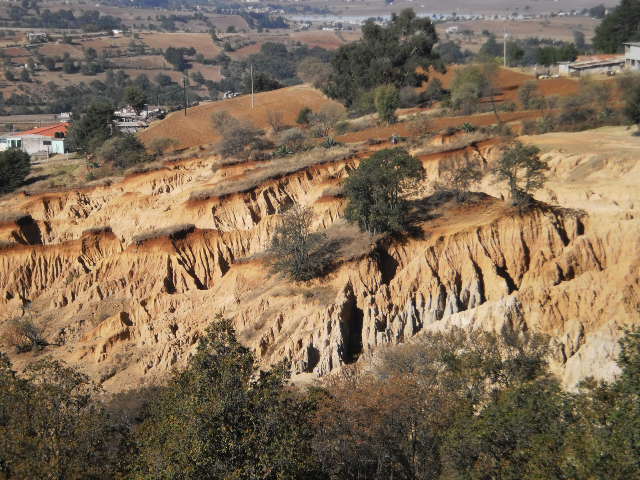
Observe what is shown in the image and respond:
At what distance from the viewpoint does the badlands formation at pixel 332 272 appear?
94.1ft

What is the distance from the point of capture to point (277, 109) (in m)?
77.8

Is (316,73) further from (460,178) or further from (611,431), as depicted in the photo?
(611,431)

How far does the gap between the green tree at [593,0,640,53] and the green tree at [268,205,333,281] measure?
3108 inches

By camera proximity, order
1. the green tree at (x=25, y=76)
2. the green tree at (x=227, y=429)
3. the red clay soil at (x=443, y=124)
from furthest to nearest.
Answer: the green tree at (x=25, y=76)
the red clay soil at (x=443, y=124)
the green tree at (x=227, y=429)

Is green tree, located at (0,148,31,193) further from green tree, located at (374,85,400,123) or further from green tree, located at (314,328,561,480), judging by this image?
green tree, located at (314,328,561,480)

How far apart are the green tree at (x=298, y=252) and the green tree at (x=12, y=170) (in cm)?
2733

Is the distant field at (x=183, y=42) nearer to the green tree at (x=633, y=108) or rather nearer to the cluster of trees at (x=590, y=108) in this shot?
the cluster of trees at (x=590, y=108)

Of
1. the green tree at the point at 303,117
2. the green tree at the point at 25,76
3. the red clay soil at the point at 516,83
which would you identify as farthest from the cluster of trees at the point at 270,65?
the green tree at the point at 303,117

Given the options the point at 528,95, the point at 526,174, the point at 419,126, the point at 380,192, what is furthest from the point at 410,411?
the point at 528,95

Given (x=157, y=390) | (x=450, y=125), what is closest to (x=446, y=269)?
(x=157, y=390)

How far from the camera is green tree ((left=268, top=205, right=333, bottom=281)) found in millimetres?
32094

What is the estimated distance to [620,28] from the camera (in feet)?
341

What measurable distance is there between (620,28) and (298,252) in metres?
84.3

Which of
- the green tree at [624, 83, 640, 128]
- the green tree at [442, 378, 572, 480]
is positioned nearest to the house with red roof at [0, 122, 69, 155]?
the green tree at [624, 83, 640, 128]
